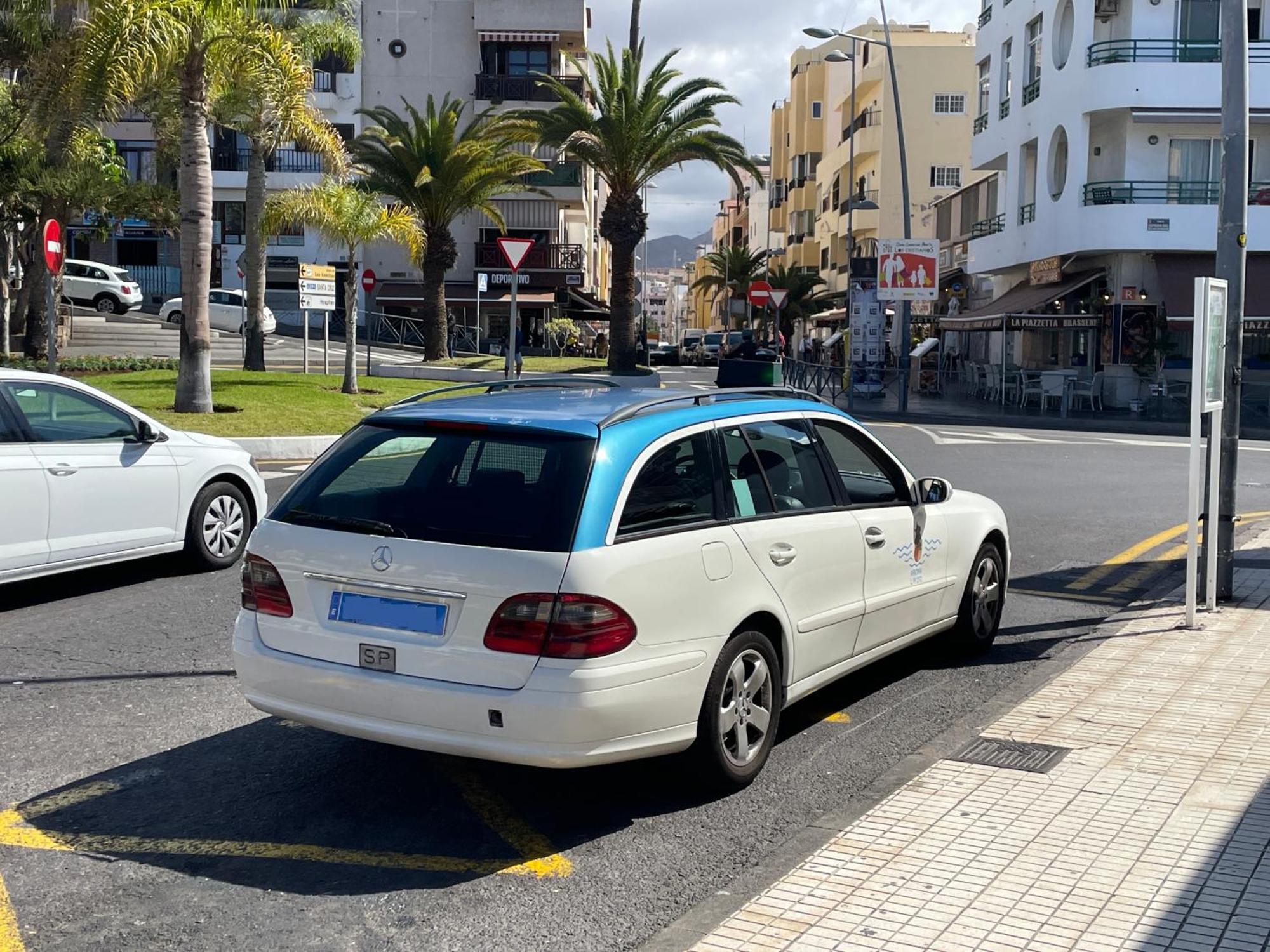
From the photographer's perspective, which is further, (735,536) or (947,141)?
(947,141)

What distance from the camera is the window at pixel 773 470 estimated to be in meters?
5.51

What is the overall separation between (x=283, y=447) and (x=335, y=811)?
13.8m

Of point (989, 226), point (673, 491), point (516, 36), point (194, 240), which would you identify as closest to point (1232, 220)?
point (673, 491)

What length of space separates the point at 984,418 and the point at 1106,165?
1010cm

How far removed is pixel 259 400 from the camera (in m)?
22.1

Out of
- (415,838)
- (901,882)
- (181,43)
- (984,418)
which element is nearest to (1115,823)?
(901,882)

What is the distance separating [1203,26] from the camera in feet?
110

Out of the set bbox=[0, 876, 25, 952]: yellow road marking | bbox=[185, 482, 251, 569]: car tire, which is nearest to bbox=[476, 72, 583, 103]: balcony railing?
bbox=[185, 482, 251, 569]: car tire

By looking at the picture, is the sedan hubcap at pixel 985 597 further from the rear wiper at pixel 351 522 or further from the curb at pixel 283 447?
the curb at pixel 283 447

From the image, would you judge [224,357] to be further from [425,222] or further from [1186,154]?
[1186,154]

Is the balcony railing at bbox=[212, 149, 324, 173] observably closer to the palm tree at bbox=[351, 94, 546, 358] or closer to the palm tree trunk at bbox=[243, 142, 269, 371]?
the palm tree at bbox=[351, 94, 546, 358]

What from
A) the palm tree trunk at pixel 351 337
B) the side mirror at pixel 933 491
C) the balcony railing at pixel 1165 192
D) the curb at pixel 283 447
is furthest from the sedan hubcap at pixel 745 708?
the balcony railing at pixel 1165 192

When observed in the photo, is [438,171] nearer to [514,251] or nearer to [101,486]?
[514,251]

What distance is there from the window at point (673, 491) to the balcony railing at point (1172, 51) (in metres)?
31.9
